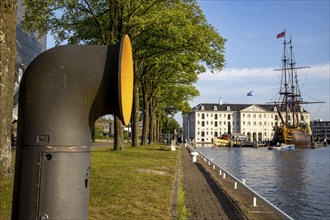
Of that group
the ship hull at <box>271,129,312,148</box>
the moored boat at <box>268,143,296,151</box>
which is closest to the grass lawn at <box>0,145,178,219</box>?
the moored boat at <box>268,143,296,151</box>

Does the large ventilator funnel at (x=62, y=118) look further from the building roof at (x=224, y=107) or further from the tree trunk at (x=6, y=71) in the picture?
the building roof at (x=224, y=107)

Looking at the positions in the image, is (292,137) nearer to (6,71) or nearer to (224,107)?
(224,107)

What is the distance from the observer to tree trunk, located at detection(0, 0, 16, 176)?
6934 millimetres

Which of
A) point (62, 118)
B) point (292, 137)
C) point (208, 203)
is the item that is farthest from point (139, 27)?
point (292, 137)

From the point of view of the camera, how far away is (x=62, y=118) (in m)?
3.02

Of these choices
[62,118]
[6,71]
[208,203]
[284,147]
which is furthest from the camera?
[284,147]

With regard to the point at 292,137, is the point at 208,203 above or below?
below

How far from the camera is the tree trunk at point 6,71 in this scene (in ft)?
22.7

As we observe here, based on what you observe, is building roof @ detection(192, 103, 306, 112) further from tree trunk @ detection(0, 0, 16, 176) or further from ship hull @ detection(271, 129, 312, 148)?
tree trunk @ detection(0, 0, 16, 176)

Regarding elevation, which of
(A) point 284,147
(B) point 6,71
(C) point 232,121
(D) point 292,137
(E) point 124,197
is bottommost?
(A) point 284,147

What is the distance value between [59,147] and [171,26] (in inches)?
705

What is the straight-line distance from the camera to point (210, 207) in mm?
8602

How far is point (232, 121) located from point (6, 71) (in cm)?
13828

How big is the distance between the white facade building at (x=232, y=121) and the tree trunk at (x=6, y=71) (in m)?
133
